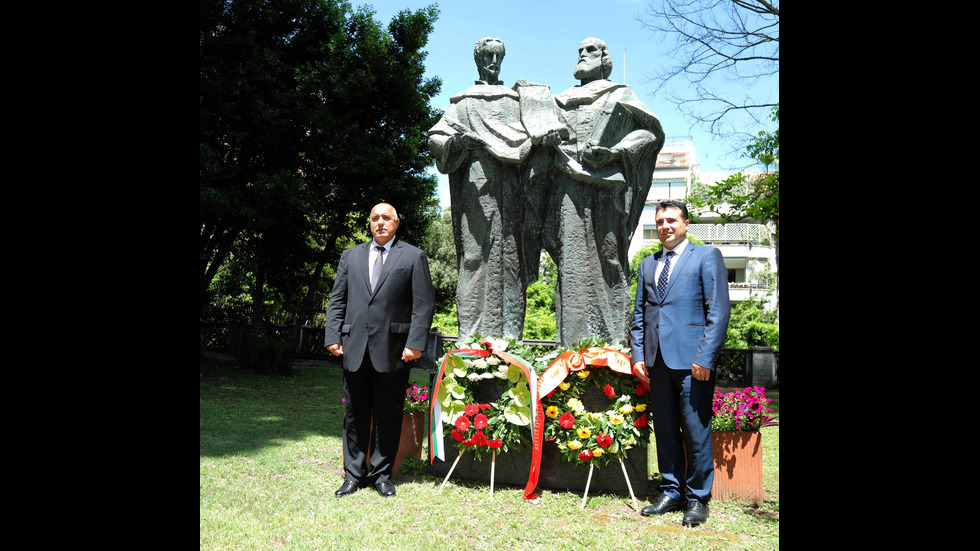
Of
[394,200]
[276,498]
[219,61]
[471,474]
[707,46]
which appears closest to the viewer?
[276,498]

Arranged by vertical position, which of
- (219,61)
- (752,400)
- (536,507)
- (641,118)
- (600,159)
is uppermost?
(219,61)

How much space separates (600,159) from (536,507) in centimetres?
256

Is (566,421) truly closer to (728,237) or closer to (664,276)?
(664,276)

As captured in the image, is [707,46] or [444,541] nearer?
[444,541]

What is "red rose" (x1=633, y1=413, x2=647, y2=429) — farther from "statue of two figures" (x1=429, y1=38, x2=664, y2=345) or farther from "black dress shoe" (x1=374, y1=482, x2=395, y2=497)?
"black dress shoe" (x1=374, y1=482, x2=395, y2=497)

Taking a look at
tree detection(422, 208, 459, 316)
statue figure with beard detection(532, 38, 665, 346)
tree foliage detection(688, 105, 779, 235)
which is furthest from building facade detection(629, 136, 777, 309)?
statue figure with beard detection(532, 38, 665, 346)

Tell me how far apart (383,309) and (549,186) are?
173 cm

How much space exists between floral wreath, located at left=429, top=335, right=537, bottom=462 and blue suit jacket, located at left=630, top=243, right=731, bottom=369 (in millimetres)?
948

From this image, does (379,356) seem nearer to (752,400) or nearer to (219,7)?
(752,400)

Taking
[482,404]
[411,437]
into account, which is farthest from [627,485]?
[411,437]

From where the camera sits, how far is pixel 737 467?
4371mm

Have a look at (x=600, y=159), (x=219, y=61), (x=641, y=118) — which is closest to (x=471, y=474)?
(x=600, y=159)

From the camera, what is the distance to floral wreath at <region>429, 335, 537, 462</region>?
458cm

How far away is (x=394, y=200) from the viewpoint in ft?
41.3
